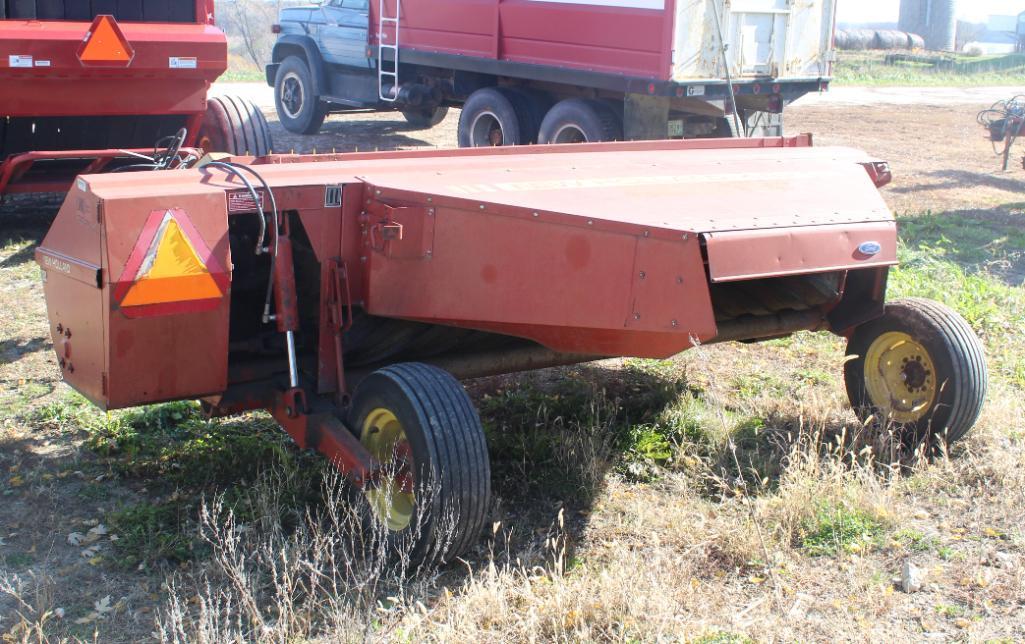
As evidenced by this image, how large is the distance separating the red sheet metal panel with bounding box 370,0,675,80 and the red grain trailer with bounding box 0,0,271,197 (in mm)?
3743

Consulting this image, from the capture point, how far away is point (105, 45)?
23.4ft

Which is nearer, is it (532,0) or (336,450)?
(336,450)

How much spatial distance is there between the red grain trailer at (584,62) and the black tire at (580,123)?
0.01m

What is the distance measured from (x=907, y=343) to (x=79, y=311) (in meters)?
3.17

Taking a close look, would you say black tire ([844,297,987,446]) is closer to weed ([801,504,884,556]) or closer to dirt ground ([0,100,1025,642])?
weed ([801,504,884,556])

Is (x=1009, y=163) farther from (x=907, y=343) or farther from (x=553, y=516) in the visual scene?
(x=553, y=516)

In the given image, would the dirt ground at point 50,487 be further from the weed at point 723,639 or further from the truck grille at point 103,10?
the truck grille at point 103,10

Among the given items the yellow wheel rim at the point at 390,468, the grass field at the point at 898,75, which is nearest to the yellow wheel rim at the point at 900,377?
the yellow wheel rim at the point at 390,468

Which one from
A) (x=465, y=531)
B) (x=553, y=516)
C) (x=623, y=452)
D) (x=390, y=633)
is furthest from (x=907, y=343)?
(x=390, y=633)

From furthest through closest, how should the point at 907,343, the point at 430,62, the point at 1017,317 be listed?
1. the point at 430,62
2. the point at 1017,317
3. the point at 907,343

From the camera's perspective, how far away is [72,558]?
3.72m

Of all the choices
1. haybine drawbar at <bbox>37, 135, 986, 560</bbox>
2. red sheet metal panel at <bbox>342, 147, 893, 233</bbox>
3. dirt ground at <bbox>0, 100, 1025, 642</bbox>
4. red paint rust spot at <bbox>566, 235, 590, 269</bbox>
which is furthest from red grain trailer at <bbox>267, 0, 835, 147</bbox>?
red paint rust spot at <bbox>566, 235, 590, 269</bbox>

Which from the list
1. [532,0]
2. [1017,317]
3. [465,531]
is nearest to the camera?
[465,531]

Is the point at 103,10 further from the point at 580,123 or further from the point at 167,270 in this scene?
the point at 580,123
